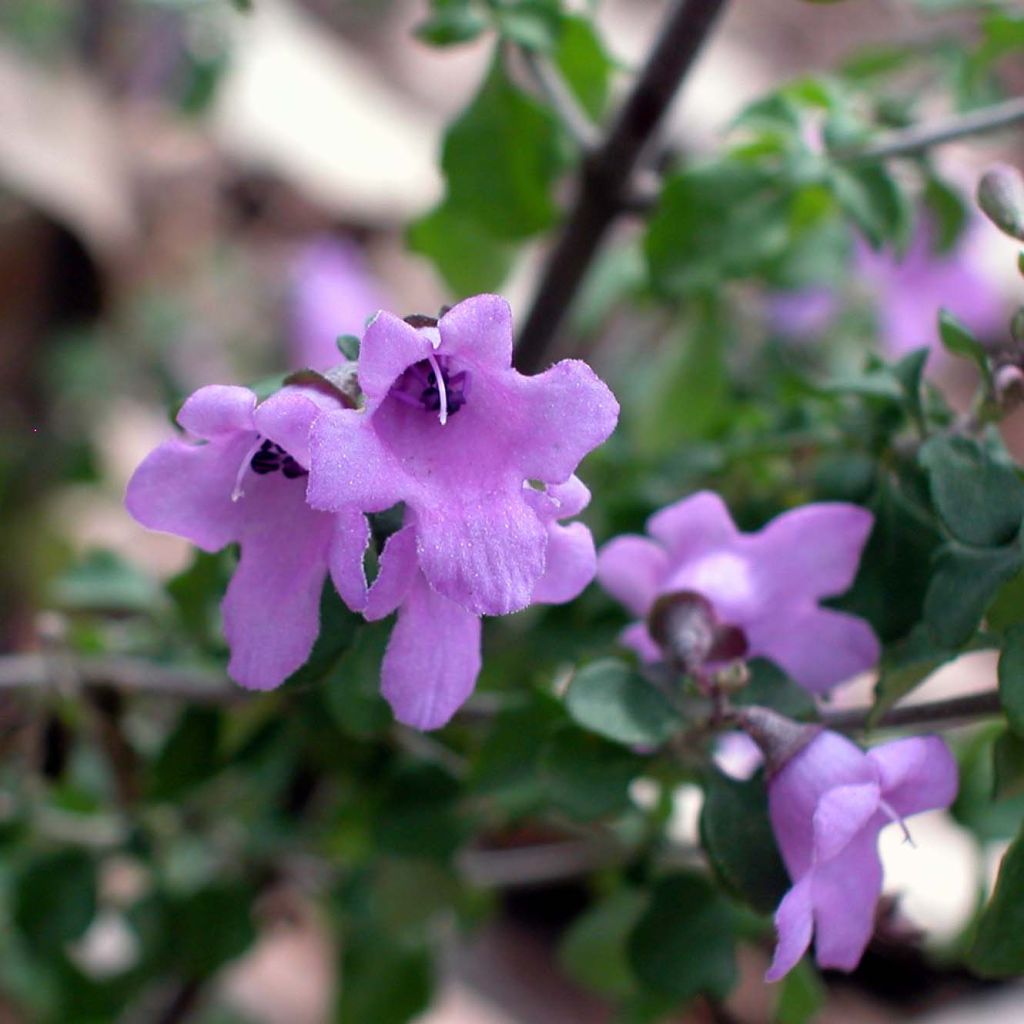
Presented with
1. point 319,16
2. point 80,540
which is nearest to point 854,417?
point 80,540

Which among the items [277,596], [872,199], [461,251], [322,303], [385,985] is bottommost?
[322,303]

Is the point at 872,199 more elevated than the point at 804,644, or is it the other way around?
the point at 872,199

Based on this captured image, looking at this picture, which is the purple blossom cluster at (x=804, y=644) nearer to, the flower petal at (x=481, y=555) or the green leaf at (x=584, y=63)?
the flower petal at (x=481, y=555)

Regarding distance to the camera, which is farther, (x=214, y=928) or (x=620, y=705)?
(x=214, y=928)

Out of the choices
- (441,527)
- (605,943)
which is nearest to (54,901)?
(605,943)

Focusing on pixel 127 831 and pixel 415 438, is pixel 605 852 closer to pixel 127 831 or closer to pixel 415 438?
pixel 127 831

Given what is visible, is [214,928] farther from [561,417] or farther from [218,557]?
[561,417]
